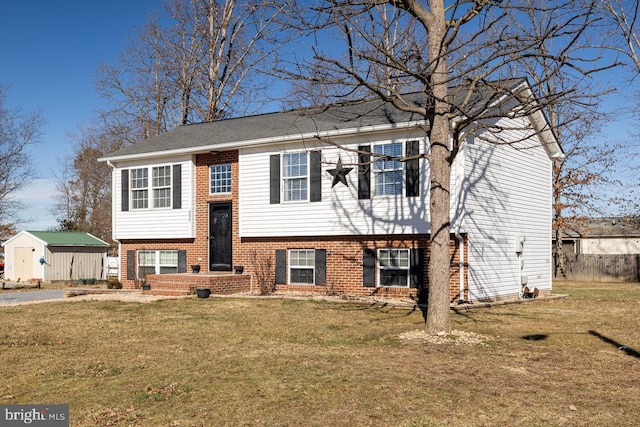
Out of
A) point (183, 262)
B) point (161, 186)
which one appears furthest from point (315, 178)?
point (161, 186)

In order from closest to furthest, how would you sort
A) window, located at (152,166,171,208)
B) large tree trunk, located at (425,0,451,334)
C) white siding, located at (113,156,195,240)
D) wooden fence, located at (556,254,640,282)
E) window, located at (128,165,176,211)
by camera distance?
large tree trunk, located at (425,0,451,334) < white siding, located at (113,156,195,240) < window, located at (128,165,176,211) < window, located at (152,166,171,208) < wooden fence, located at (556,254,640,282)

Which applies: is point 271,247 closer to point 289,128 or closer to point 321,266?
point 321,266

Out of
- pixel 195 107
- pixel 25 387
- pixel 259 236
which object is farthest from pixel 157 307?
pixel 195 107

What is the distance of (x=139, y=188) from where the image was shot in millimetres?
21234

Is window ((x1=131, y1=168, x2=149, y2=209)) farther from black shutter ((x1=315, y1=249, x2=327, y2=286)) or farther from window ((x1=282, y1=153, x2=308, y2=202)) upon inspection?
black shutter ((x1=315, y1=249, x2=327, y2=286))

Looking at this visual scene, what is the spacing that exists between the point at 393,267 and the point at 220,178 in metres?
6.62

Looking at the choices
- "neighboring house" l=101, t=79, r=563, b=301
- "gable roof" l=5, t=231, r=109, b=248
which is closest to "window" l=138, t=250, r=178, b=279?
"neighboring house" l=101, t=79, r=563, b=301

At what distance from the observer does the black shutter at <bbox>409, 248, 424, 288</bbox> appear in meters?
16.2

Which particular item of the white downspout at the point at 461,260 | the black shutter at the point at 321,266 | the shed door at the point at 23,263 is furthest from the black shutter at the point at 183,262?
the shed door at the point at 23,263

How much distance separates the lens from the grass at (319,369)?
18.6ft

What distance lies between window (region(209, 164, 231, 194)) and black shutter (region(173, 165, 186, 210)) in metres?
1.08

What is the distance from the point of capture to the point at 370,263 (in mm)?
17031

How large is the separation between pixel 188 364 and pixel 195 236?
490 inches

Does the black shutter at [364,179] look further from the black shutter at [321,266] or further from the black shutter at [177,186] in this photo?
the black shutter at [177,186]
